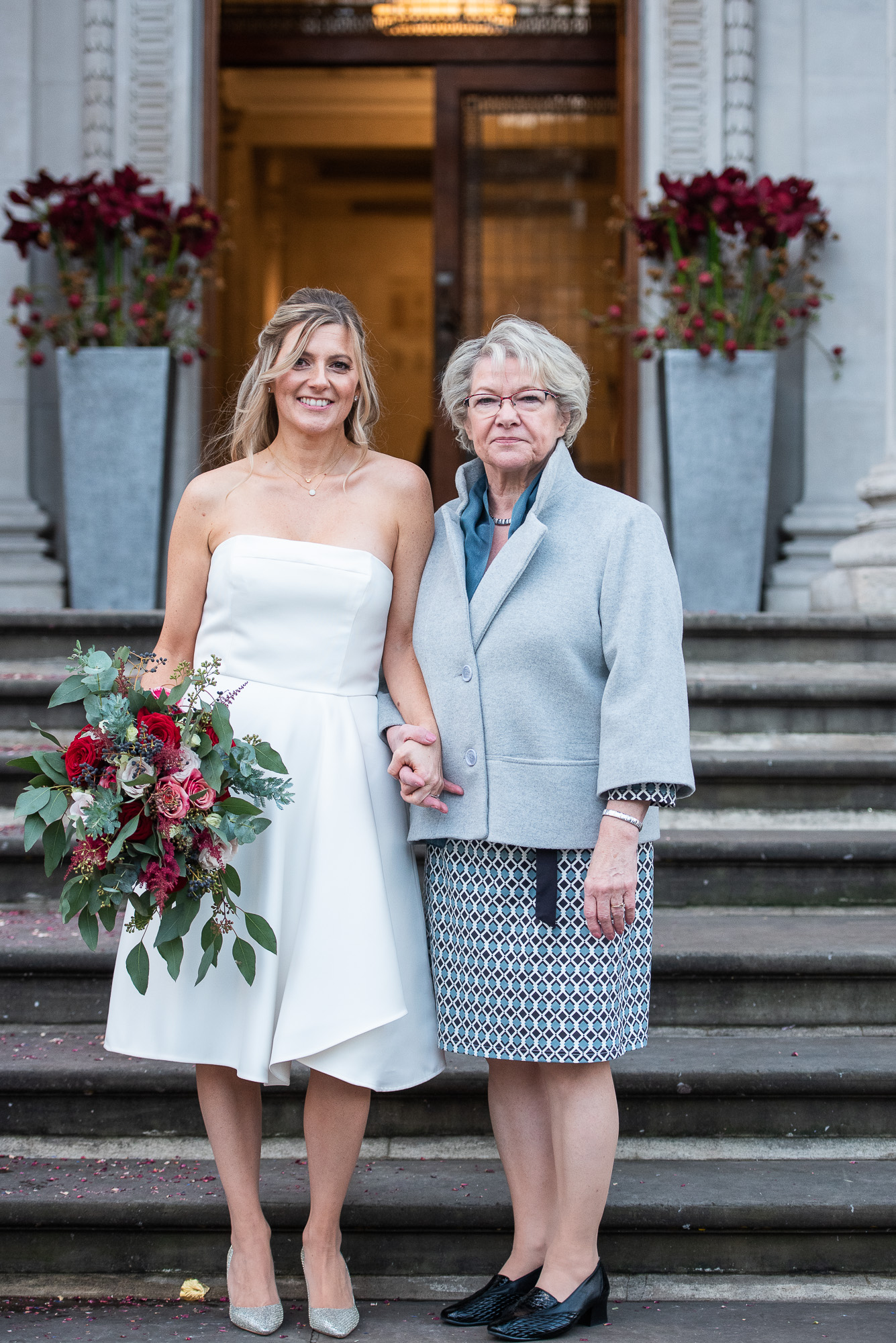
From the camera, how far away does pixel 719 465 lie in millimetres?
5332

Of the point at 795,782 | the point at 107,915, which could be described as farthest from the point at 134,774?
the point at 795,782

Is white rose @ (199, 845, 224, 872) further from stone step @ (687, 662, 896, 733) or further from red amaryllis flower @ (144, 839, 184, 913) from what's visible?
stone step @ (687, 662, 896, 733)

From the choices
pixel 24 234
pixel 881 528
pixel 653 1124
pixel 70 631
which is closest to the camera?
pixel 653 1124

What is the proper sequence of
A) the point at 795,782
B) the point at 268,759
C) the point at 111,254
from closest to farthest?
1. the point at 268,759
2. the point at 795,782
3. the point at 111,254

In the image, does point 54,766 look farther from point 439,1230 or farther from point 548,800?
point 439,1230

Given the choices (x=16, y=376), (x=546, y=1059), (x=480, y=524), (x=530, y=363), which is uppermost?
(x=16, y=376)

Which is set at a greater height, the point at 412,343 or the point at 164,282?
the point at 412,343

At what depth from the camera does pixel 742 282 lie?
17.7 ft

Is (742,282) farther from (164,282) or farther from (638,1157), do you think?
(638,1157)

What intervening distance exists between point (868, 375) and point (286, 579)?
418 centimetres

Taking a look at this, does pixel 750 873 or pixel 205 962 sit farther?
pixel 750 873

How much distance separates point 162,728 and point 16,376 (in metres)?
4.13

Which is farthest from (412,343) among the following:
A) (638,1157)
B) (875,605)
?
(638,1157)

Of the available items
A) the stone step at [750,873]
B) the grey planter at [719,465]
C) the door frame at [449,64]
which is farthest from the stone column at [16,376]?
the grey planter at [719,465]
